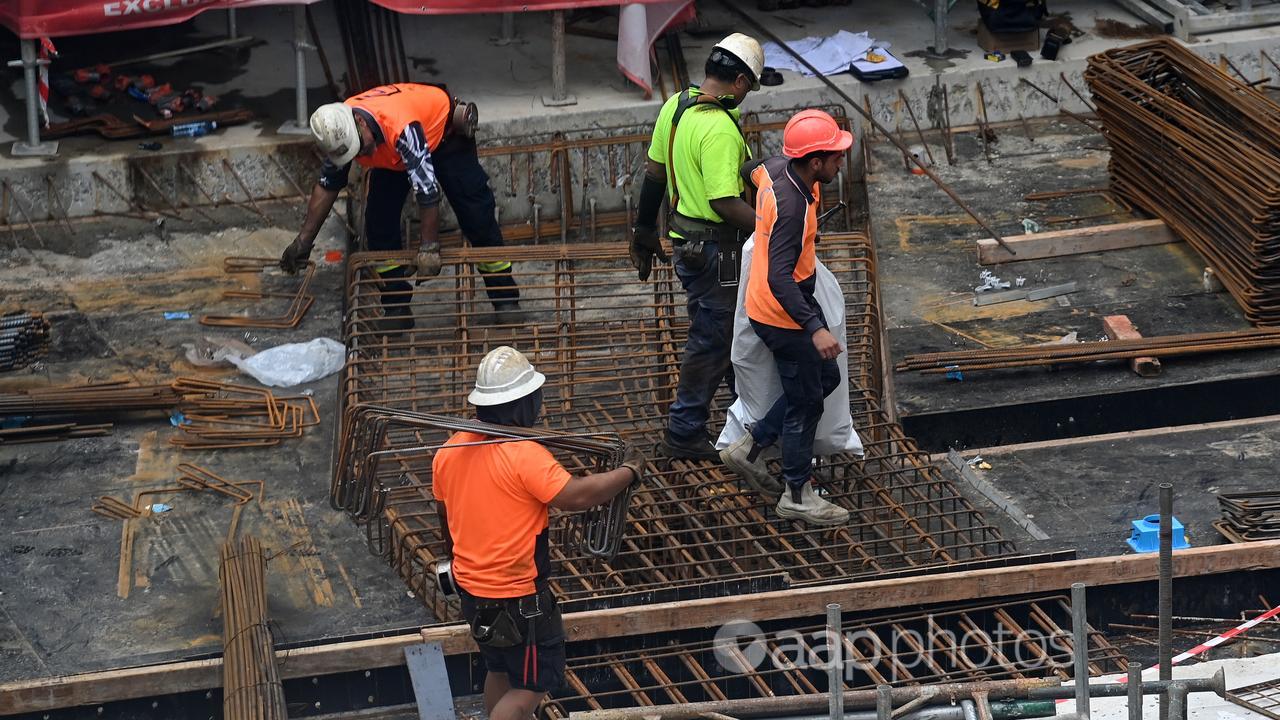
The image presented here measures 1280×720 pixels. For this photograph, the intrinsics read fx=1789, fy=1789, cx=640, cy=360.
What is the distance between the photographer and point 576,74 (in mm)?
13078

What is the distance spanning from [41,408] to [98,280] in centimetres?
178

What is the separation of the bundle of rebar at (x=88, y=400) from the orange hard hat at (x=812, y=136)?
12.6 feet

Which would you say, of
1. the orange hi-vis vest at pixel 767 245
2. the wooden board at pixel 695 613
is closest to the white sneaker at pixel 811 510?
the wooden board at pixel 695 613

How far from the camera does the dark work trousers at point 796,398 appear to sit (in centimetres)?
797

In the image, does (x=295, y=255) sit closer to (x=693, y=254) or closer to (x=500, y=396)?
(x=693, y=254)

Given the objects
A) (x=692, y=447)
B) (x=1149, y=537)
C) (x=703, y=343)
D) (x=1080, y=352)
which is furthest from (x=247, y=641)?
(x=1080, y=352)

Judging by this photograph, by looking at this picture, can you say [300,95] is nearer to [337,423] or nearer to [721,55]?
[337,423]

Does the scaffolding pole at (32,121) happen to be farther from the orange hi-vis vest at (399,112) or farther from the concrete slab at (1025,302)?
the concrete slab at (1025,302)

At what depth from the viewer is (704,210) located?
8430 mm

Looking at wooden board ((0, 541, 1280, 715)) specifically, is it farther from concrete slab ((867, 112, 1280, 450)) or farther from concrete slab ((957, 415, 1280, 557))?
concrete slab ((867, 112, 1280, 450))

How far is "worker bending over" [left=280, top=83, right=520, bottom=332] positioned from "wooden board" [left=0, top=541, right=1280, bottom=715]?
8.34 ft

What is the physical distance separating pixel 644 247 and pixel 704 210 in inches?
24.3

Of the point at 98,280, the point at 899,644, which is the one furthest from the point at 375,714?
the point at 98,280

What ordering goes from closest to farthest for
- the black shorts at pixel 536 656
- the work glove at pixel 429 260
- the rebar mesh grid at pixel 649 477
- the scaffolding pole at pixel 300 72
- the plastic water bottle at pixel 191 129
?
the black shorts at pixel 536 656
the rebar mesh grid at pixel 649 477
the work glove at pixel 429 260
the scaffolding pole at pixel 300 72
the plastic water bottle at pixel 191 129
